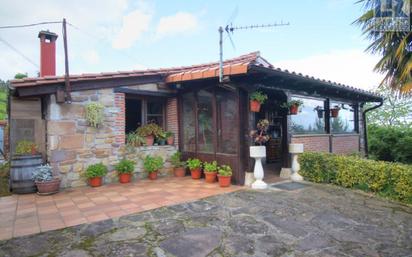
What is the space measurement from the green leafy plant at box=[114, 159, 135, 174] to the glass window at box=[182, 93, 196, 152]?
5.29 feet

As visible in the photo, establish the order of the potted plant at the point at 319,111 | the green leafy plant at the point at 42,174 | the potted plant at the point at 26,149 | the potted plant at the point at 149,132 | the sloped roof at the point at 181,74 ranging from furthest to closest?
the potted plant at the point at 319,111 < the potted plant at the point at 149,132 < the potted plant at the point at 26,149 < the green leafy plant at the point at 42,174 < the sloped roof at the point at 181,74

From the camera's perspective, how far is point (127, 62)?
42.1ft

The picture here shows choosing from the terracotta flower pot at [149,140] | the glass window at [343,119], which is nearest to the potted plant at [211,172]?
the terracotta flower pot at [149,140]

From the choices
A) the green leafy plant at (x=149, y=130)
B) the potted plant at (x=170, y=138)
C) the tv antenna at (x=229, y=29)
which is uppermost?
the tv antenna at (x=229, y=29)

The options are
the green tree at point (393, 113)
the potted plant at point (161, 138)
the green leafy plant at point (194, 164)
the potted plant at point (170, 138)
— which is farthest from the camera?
the green tree at point (393, 113)

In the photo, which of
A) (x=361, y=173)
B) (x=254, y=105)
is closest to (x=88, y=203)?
(x=254, y=105)

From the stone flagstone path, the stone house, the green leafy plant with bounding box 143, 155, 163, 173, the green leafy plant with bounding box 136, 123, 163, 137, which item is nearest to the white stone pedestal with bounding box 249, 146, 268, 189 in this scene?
the stone house

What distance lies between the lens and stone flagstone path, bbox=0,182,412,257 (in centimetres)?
280

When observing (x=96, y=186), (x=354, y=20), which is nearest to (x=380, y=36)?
(x=354, y=20)

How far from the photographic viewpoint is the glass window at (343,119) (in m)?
8.35

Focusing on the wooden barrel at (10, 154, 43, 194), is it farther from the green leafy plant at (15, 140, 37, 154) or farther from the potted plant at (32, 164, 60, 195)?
the green leafy plant at (15, 140, 37, 154)

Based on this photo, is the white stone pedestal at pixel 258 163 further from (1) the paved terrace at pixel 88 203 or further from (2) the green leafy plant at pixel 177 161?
(2) the green leafy plant at pixel 177 161

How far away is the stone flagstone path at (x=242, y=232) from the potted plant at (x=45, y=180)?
7.26 feet

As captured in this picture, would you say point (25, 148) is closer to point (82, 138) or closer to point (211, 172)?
point (82, 138)
